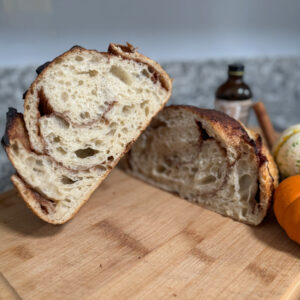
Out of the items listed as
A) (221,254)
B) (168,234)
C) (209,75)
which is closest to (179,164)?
(168,234)

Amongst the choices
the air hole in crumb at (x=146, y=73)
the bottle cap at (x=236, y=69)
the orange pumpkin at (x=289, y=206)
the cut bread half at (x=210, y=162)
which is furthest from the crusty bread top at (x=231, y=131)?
the bottle cap at (x=236, y=69)

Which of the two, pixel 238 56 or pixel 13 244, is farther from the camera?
pixel 238 56

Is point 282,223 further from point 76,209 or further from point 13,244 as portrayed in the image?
point 13,244

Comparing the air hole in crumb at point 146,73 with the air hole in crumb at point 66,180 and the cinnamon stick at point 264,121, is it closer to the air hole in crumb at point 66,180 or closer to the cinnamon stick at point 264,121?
the air hole in crumb at point 66,180

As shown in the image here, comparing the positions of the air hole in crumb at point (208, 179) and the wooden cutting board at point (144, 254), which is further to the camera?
the air hole in crumb at point (208, 179)

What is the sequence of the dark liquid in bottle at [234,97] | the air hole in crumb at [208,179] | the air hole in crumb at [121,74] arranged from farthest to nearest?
the dark liquid in bottle at [234,97]
the air hole in crumb at [208,179]
the air hole in crumb at [121,74]

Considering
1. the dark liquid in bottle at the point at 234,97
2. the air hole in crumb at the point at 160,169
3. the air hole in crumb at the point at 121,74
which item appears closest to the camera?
the air hole in crumb at the point at 121,74
